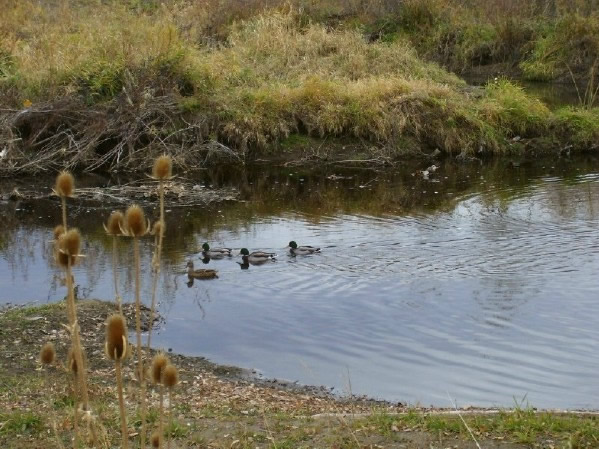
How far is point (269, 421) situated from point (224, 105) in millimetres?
13304

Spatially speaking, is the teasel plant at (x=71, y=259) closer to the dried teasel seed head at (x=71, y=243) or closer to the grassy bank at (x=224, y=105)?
the dried teasel seed head at (x=71, y=243)

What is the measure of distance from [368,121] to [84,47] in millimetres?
6077

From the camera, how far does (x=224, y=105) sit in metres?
18.6

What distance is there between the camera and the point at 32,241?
43.1 ft

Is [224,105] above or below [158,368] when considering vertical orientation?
above

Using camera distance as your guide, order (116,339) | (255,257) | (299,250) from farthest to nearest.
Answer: (299,250) → (255,257) → (116,339)

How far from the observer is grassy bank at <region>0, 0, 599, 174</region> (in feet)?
57.6

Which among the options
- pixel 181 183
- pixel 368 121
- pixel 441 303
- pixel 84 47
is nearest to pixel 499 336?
pixel 441 303

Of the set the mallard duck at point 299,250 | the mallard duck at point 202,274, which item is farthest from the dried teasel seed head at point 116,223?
the mallard duck at point 299,250

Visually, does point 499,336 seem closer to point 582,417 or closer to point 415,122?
point 582,417

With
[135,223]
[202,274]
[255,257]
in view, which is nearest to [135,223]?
[135,223]

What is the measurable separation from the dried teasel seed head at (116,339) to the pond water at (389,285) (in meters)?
4.73

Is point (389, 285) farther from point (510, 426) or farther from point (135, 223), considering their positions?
point (135, 223)

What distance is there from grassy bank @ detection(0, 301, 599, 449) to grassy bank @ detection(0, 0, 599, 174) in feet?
33.8
